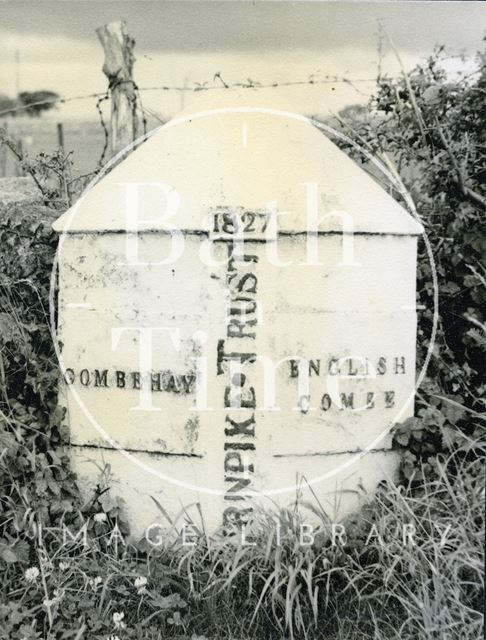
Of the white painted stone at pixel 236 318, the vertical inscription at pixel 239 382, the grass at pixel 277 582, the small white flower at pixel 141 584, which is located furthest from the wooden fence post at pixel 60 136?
the small white flower at pixel 141 584

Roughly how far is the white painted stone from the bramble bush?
0.18m

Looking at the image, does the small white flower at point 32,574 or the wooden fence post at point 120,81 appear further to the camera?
the wooden fence post at point 120,81

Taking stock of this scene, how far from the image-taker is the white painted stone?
355cm

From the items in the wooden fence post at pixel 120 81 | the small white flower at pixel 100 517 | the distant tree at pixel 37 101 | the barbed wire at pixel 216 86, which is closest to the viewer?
the small white flower at pixel 100 517

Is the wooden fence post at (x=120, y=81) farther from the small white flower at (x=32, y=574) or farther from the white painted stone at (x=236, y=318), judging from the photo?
the small white flower at (x=32, y=574)

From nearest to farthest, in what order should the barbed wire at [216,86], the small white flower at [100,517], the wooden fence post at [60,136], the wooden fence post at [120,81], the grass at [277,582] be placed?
the grass at [277,582] < the small white flower at [100,517] < the barbed wire at [216,86] < the wooden fence post at [120,81] < the wooden fence post at [60,136]

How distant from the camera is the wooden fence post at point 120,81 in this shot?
375 centimetres

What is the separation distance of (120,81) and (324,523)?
2.54 meters

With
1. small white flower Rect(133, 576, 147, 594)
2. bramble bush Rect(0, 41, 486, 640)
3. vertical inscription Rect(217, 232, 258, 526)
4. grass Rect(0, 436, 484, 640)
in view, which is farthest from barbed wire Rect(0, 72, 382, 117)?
small white flower Rect(133, 576, 147, 594)

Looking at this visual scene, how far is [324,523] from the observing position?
141 inches

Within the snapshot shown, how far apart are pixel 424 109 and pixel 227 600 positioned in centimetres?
282

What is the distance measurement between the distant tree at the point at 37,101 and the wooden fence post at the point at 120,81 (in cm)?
32

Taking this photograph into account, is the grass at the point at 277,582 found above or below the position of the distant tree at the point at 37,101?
below

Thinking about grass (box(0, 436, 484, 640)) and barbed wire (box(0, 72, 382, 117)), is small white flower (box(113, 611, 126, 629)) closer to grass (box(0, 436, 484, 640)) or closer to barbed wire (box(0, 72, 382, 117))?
grass (box(0, 436, 484, 640))
